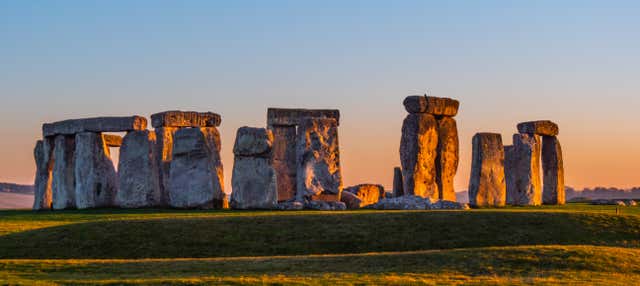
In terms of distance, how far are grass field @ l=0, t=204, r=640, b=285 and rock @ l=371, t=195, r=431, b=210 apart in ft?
17.3

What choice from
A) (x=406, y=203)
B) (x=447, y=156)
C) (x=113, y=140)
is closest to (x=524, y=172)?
(x=447, y=156)

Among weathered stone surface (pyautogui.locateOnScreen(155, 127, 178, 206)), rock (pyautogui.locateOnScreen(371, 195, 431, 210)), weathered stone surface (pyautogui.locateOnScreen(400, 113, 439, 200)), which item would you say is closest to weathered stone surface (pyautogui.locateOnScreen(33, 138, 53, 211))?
weathered stone surface (pyautogui.locateOnScreen(155, 127, 178, 206))

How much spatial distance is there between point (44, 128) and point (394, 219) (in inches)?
794

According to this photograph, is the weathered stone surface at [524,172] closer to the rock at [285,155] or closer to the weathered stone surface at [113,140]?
the rock at [285,155]

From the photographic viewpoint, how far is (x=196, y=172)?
37188mm

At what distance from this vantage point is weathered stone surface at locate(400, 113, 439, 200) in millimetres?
39781

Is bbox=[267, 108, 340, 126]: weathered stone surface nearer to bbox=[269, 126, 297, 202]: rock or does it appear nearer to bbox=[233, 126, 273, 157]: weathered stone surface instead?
bbox=[269, 126, 297, 202]: rock

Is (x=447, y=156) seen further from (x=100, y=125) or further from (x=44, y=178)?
(x=44, y=178)

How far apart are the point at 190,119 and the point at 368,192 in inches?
329

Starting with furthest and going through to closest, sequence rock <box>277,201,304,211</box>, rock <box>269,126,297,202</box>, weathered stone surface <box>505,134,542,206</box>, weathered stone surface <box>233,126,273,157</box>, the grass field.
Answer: weathered stone surface <box>505,134,542,206</box> → rock <box>269,126,297,202</box> → weathered stone surface <box>233,126,273,157</box> → rock <box>277,201,304,211</box> → the grass field

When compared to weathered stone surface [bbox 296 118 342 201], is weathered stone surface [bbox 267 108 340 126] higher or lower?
higher

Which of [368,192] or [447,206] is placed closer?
[447,206]

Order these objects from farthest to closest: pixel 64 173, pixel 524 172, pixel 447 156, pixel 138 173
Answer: pixel 524 172 < pixel 64 173 < pixel 447 156 < pixel 138 173

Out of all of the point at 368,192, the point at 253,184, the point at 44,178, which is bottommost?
the point at 368,192
